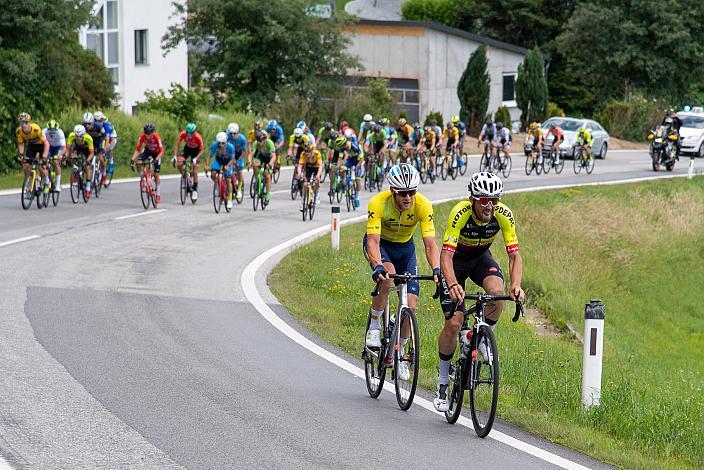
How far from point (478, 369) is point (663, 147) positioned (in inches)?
1355

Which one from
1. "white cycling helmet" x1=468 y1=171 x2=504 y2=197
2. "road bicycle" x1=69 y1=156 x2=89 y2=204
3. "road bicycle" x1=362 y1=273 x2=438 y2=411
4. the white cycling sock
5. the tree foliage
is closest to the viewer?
"white cycling helmet" x1=468 y1=171 x2=504 y2=197

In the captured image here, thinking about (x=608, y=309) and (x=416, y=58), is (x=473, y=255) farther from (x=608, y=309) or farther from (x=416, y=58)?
(x=416, y=58)

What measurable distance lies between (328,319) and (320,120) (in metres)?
34.0

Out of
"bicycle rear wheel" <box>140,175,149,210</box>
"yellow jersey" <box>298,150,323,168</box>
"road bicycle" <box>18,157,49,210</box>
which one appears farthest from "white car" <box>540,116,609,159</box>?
"road bicycle" <box>18,157,49,210</box>

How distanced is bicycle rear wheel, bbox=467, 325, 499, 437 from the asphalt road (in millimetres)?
144

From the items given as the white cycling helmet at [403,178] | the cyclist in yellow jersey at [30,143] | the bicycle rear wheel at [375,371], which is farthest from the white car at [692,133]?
the white cycling helmet at [403,178]

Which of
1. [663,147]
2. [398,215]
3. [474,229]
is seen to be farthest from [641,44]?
[474,229]

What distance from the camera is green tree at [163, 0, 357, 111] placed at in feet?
153

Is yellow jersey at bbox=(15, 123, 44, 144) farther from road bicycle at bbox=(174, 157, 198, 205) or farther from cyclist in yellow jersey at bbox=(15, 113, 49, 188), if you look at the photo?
road bicycle at bbox=(174, 157, 198, 205)

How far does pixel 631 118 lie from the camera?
195 feet

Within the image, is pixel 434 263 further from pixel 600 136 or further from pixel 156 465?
pixel 600 136

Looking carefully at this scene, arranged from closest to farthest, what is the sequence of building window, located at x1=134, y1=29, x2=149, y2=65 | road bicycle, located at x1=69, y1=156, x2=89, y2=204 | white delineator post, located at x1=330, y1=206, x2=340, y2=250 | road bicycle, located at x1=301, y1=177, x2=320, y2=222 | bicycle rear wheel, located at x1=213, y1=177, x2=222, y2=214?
white delineator post, located at x1=330, y1=206, x2=340, y2=250, road bicycle, located at x1=301, y1=177, x2=320, y2=222, bicycle rear wheel, located at x1=213, y1=177, x2=222, y2=214, road bicycle, located at x1=69, y1=156, x2=89, y2=204, building window, located at x1=134, y1=29, x2=149, y2=65

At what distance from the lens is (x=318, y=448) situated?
25.1 feet

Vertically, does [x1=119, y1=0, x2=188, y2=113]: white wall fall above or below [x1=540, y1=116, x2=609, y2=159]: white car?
above
